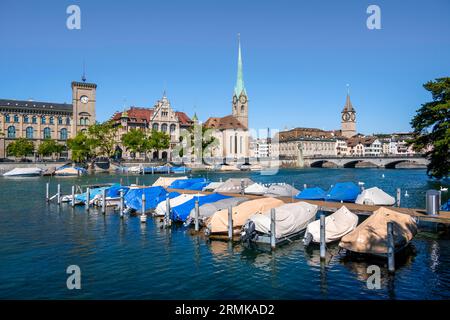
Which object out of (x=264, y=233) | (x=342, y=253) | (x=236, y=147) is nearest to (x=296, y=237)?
(x=264, y=233)

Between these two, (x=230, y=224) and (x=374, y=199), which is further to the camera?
(x=374, y=199)

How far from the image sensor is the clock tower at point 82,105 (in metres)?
138

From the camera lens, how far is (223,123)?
176625mm

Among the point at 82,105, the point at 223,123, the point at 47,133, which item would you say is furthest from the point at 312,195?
the point at 223,123

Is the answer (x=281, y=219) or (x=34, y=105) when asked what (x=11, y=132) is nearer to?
(x=34, y=105)

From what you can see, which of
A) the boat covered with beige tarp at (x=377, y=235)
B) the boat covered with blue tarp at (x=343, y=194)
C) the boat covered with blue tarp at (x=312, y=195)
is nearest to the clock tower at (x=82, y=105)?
the boat covered with blue tarp at (x=312, y=195)

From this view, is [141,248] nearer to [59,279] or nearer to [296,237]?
[59,279]

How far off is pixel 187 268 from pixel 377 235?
11417 mm

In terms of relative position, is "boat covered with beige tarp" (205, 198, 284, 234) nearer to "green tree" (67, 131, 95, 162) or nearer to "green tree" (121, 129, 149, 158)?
"green tree" (67, 131, 95, 162)

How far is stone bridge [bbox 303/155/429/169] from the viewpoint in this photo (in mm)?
153238

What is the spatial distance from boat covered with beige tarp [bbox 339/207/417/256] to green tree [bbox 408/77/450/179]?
98.1 feet

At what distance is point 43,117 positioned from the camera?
5443 inches

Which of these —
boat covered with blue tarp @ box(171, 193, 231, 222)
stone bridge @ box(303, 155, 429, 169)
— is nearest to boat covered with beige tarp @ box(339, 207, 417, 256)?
boat covered with blue tarp @ box(171, 193, 231, 222)
